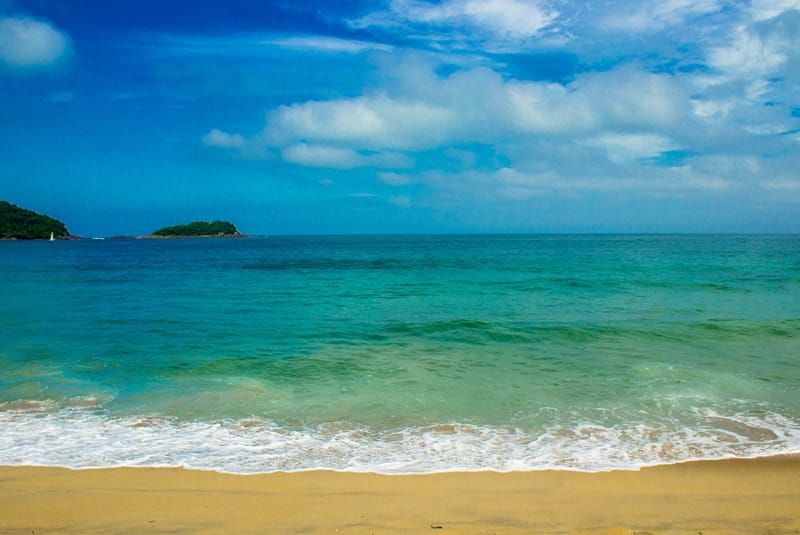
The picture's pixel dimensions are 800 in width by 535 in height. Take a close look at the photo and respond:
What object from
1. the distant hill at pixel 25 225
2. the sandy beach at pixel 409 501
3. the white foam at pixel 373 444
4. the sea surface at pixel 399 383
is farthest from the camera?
the distant hill at pixel 25 225

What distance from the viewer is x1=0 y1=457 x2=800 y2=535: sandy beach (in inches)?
187

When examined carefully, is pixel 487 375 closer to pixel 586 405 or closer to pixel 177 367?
pixel 586 405

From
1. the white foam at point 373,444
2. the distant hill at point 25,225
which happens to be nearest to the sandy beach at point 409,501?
the white foam at point 373,444

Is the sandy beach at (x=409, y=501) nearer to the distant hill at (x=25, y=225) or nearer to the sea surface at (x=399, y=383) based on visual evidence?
the sea surface at (x=399, y=383)

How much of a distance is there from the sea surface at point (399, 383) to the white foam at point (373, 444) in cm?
4

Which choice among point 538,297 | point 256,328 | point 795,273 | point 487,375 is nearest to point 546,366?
point 487,375

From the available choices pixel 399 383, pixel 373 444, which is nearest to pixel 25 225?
pixel 399 383

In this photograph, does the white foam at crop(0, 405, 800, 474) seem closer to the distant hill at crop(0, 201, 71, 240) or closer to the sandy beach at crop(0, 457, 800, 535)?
the sandy beach at crop(0, 457, 800, 535)

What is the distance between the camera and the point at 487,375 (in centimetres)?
1042

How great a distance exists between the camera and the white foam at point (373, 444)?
20.6ft

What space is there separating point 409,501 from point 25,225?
171579 millimetres

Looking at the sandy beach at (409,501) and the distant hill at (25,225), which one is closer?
the sandy beach at (409,501)

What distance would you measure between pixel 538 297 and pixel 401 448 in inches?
665

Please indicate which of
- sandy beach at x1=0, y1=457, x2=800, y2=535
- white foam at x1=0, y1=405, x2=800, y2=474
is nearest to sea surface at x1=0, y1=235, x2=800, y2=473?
white foam at x1=0, y1=405, x2=800, y2=474
